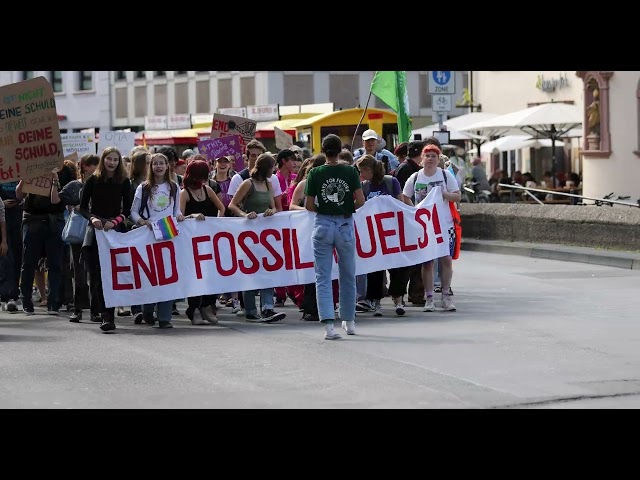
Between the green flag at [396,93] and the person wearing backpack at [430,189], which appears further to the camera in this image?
the green flag at [396,93]

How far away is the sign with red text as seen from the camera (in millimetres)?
15359

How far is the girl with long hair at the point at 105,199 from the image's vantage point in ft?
49.6

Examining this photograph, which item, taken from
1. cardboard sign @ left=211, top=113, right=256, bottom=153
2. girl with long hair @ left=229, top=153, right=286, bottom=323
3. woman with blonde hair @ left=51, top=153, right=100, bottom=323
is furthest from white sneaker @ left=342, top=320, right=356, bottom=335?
cardboard sign @ left=211, top=113, right=256, bottom=153

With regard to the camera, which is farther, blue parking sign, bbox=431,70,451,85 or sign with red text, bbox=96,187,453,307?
blue parking sign, bbox=431,70,451,85

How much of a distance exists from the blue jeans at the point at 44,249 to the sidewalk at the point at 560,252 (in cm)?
826

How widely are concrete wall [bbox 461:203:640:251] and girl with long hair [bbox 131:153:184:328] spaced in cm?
878

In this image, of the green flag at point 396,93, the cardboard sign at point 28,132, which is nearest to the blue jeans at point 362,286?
the cardboard sign at point 28,132

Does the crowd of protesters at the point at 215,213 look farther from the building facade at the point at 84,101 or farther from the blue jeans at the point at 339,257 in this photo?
the building facade at the point at 84,101

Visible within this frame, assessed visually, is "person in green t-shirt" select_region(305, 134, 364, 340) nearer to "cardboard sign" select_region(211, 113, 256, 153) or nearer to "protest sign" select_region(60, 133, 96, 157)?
"cardboard sign" select_region(211, 113, 256, 153)

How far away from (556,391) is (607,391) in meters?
0.35
